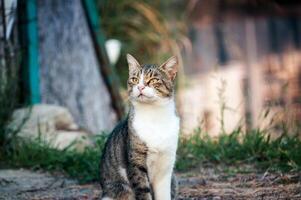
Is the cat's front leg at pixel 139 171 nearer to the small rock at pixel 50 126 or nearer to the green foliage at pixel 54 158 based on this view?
the green foliage at pixel 54 158

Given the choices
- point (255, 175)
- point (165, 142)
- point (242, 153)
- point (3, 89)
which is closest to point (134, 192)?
point (165, 142)

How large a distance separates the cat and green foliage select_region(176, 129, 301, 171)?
1277 millimetres

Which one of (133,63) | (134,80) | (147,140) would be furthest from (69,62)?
(147,140)

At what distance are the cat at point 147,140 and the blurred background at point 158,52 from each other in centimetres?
218

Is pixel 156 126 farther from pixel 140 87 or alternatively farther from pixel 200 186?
pixel 200 186

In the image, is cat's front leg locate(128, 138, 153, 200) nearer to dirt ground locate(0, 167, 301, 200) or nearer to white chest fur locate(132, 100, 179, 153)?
white chest fur locate(132, 100, 179, 153)

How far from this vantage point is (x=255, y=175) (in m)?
5.27

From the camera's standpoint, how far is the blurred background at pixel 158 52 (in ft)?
22.9

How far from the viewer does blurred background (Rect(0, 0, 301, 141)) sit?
22.9 ft

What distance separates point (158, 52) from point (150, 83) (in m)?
4.65

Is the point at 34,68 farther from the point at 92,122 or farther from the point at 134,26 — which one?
the point at 134,26

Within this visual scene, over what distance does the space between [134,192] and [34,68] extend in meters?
2.97

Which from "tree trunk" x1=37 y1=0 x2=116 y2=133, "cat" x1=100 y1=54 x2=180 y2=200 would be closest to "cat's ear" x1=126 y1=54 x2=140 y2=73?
"cat" x1=100 y1=54 x2=180 y2=200

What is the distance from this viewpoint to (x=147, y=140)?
4211 mm
